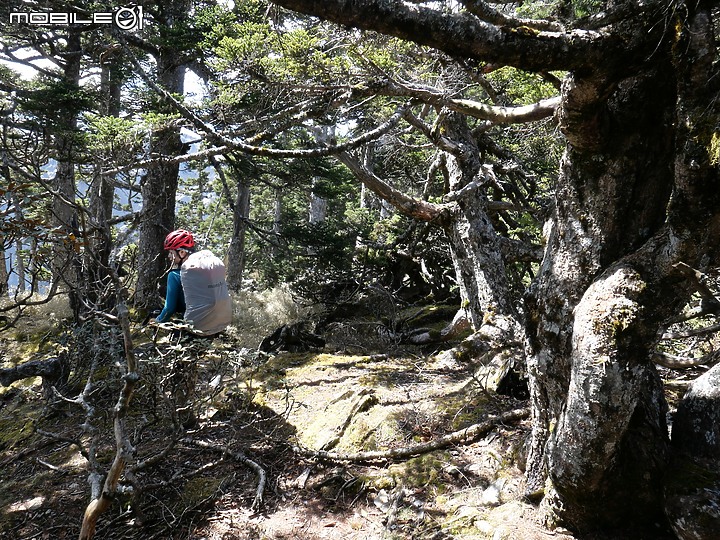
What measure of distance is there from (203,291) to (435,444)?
298 cm

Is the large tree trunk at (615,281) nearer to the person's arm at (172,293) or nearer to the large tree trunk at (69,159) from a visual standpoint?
the person's arm at (172,293)

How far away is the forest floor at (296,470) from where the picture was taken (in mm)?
3703

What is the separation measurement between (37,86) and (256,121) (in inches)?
347

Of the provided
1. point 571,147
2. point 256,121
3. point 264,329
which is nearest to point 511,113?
point 571,147

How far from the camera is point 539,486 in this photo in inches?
134

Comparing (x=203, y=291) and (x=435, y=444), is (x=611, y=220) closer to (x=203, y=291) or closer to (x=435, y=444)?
(x=435, y=444)

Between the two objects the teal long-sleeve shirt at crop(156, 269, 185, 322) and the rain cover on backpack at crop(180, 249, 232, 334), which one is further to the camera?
the teal long-sleeve shirt at crop(156, 269, 185, 322)

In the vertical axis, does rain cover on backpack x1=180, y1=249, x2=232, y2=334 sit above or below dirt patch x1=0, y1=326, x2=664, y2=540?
above

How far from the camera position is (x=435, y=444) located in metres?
4.42

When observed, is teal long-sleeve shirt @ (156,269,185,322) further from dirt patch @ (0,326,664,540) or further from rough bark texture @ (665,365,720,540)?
rough bark texture @ (665,365,720,540)
